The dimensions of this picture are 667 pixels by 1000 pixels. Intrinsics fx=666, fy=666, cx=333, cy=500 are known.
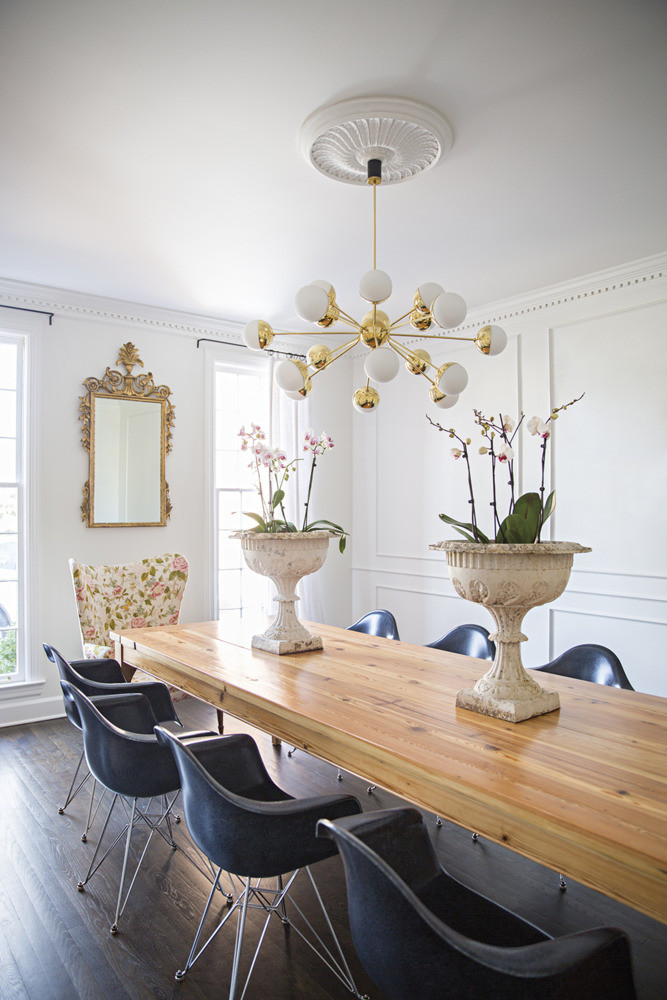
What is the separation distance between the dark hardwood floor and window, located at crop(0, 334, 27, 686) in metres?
1.42

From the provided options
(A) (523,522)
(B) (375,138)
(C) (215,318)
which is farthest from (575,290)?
(A) (523,522)

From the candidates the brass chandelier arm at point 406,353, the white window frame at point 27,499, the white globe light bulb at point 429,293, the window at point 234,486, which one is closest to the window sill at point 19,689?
the white window frame at point 27,499

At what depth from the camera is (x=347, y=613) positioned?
5.94 metres

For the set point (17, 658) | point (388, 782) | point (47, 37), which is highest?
point (47, 37)

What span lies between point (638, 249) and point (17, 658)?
4.57 m

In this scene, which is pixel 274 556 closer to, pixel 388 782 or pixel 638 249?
pixel 388 782

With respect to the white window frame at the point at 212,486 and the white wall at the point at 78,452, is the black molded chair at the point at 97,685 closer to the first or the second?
the white wall at the point at 78,452

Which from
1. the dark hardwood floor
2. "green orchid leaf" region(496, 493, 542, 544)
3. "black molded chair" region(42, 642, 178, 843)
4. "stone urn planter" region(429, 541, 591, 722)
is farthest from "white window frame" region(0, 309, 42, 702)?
"green orchid leaf" region(496, 493, 542, 544)

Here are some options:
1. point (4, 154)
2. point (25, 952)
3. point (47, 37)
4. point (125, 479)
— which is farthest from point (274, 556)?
point (125, 479)

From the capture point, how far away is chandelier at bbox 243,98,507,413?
2402mm

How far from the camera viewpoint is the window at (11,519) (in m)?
4.39

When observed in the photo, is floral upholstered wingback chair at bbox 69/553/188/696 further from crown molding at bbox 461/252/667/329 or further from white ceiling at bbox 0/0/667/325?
crown molding at bbox 461/252/667/329

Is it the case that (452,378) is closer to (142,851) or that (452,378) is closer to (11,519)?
(142,851)

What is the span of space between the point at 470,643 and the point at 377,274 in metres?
1.67
